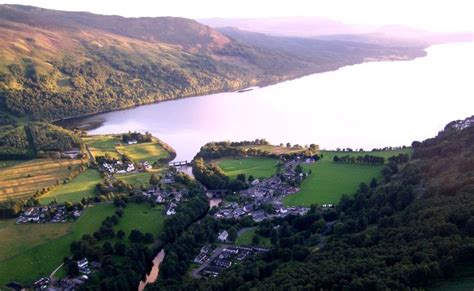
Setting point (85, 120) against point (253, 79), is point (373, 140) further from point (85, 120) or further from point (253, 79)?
point (253, 79)

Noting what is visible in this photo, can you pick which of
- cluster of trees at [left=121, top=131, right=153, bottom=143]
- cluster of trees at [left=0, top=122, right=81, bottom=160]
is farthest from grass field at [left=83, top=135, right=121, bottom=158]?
cluster of trees at [left=0, top=122, right=81, bottom=160]

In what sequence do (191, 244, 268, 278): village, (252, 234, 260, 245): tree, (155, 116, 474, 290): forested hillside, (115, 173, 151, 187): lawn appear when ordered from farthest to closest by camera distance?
1. (115, 173, 151, 187): lawn
2. (252, 234, 260, 245): tree
3. (191, 244, 268, 278): village
4. (155, 116, 474, 290): forested hillside

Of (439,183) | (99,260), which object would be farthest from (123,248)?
(439,183)

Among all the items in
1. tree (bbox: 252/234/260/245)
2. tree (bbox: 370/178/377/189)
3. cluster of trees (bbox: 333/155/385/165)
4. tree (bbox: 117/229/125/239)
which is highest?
cluster of trees (bbox: 333/155/385/165)

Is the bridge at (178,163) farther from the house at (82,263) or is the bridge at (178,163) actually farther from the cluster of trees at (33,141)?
the house at (82,263)

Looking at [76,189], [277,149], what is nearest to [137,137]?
[277,149]

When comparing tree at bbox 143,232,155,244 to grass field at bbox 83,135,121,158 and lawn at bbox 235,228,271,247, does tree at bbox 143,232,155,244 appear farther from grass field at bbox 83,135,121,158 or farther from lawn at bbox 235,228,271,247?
grass field at bbox 83,135,121,158

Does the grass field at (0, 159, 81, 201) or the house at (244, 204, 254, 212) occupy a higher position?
the house at (244, 204, 254, 212)

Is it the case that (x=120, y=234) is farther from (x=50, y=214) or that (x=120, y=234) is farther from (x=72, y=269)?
(x=50, y=214)
